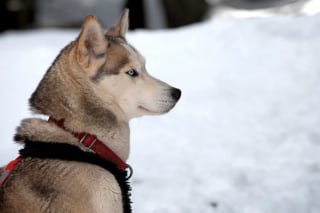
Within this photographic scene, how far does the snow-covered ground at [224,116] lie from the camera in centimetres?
443

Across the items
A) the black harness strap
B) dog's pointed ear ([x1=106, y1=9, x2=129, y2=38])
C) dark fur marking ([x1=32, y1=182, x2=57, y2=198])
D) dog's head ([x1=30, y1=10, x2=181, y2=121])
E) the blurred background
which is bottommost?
the blurred background

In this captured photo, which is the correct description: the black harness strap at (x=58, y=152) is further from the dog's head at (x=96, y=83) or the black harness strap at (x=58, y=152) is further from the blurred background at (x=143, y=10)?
the blurred background at (x=143, y=10)

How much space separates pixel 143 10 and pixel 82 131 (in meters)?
8.36

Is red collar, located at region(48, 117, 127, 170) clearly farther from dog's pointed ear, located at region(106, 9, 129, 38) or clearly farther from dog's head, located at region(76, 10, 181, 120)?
dog's pointed ear, located at region(106, 9, 129, 38)

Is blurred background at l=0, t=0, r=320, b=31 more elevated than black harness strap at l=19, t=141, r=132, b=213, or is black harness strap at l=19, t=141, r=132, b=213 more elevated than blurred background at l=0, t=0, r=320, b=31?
black harness strap at l=19, t=141, r=132, b=213

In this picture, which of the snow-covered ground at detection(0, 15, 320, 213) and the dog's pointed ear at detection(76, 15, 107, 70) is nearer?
the dog's pointed ear at detection(76, 15, 107, 70)

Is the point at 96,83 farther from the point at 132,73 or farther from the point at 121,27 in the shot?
the point at 121,27

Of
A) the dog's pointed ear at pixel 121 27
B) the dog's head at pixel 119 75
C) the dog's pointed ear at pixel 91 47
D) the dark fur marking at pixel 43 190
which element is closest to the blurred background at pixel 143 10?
the dog's pointed ear at pixel 121 27

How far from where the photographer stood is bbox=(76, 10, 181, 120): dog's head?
2.81 metres

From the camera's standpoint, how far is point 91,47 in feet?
9.30

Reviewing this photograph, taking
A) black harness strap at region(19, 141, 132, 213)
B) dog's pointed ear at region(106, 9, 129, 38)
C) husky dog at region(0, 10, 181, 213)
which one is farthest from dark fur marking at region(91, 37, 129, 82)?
black harness strap at region(19, 141, 132, 213)

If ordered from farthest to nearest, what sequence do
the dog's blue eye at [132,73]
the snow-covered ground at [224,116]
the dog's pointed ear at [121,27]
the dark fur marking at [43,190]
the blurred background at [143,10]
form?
the blurred background at [143,10], the snow-covered ground at [224,116], the dog's pointed ear at [121,27], the dog's blue eye at [132,73], the dark fur marking at [43,190]

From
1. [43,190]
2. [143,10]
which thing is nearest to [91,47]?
[43,190]

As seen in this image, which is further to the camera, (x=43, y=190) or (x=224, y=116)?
(x=224, y=116)
